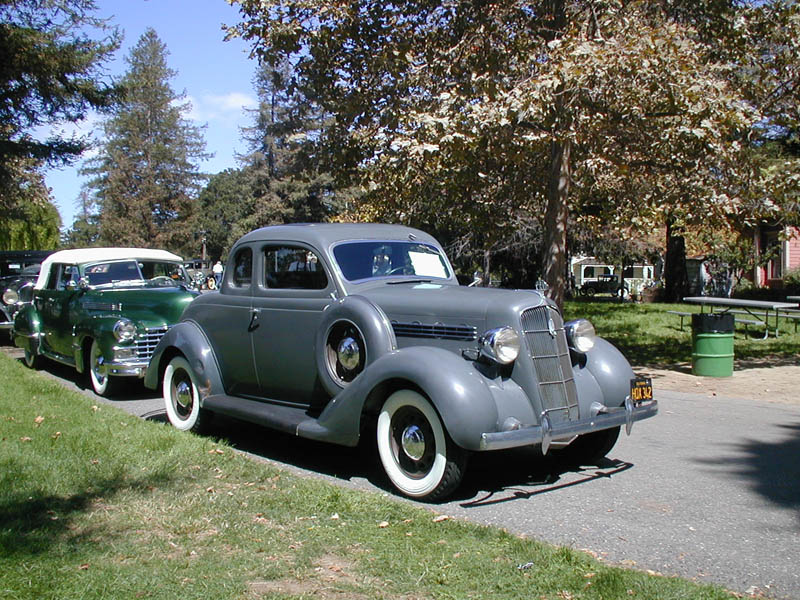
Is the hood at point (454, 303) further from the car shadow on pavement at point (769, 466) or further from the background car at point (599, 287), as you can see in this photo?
the background car at point (599, 287)

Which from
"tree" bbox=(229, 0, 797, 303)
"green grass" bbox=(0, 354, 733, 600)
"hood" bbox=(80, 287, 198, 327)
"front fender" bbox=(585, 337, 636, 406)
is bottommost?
"green grass" bbox=(0, 354, 733, 600)

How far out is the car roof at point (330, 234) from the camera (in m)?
6.98

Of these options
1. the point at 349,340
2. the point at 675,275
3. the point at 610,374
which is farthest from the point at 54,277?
the point at 675,275

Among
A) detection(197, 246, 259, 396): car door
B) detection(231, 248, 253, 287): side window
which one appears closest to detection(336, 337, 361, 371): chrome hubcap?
detection(197, 246, 259, 396): car door

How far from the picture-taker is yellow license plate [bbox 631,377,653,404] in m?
6.27

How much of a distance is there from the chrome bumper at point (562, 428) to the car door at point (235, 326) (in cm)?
274

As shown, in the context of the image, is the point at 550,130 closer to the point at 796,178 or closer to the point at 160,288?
the point at 796,178

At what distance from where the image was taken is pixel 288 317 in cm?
691

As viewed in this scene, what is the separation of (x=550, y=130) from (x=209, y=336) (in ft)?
18.2

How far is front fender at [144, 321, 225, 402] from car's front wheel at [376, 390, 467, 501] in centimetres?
217

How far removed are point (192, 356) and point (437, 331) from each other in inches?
108

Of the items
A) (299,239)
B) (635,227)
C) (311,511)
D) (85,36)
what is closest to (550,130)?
(635,227)

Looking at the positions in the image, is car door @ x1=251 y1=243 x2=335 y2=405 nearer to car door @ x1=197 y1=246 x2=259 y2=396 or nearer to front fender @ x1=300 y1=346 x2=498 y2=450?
car door @ x1=197 y1=246 x2=259 y2=396

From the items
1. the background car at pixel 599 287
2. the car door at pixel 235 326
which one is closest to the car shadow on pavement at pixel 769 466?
the car door at pixel 235 326
